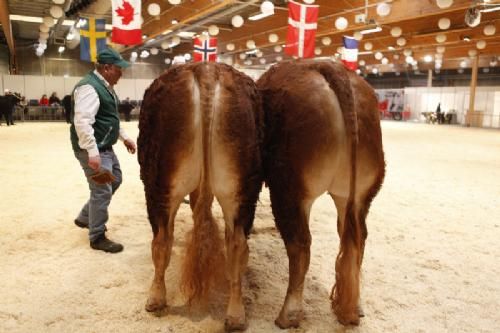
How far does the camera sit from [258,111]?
235 cm

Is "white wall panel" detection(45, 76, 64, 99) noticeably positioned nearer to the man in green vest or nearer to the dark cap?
the man in green vest

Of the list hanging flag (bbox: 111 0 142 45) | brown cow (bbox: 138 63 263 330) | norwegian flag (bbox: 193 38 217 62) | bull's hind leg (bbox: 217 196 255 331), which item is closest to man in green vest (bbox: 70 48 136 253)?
brown cow (bbox: 138 63 263 330)

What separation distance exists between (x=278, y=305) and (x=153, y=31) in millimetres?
18166

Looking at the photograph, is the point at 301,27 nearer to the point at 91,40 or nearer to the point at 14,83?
the point at 91,40

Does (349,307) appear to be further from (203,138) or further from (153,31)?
(153,31)

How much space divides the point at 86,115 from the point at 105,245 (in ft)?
4.16

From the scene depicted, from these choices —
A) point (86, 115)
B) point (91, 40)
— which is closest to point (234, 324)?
point (86, 115)

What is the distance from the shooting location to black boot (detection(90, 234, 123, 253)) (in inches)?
144

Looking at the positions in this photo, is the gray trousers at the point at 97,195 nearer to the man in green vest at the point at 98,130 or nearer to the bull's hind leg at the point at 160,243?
the man in green vest at the point at 98,130

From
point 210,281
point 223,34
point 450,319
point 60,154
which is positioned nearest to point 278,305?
point 210,281

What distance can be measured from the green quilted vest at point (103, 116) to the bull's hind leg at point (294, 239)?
1.83m

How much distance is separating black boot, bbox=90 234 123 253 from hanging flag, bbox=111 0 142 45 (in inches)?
247

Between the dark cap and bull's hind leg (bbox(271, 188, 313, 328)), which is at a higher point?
the dark cap

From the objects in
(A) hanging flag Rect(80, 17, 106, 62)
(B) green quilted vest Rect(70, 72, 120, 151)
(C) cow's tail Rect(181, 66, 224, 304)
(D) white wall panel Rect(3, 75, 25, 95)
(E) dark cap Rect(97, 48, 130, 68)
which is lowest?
(C) cow's tail Rect(181, 66, 224, 304)
